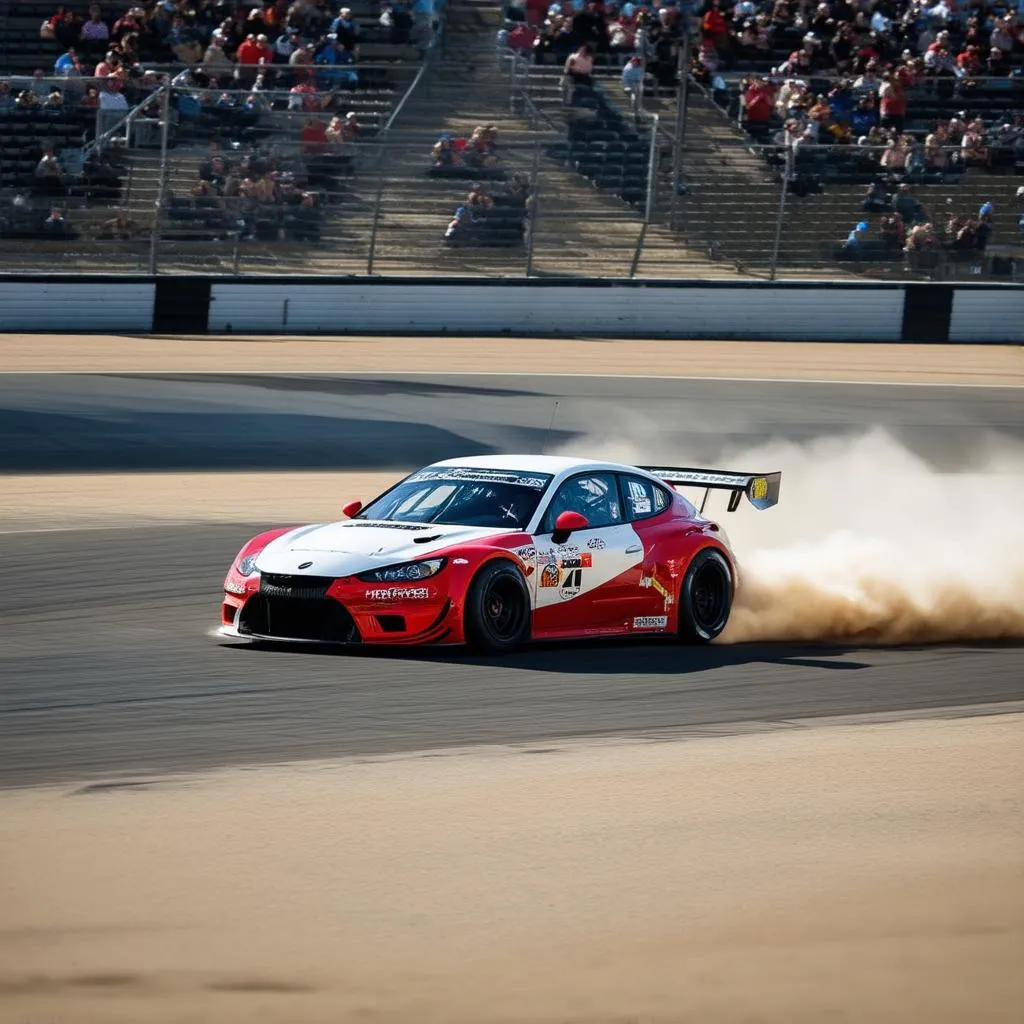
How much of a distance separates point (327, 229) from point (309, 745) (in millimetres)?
19074

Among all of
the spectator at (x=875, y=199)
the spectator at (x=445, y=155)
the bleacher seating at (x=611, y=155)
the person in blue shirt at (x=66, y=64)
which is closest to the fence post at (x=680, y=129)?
the bleacher seating at (x=611, y=155)

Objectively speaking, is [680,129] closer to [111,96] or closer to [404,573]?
[111,96]

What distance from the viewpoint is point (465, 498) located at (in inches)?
420

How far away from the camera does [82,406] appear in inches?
758

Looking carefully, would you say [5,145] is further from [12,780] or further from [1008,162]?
[12,780]

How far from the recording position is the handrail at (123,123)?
2534 cm

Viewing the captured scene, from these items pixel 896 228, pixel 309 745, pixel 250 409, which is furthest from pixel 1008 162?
pixel 309 745

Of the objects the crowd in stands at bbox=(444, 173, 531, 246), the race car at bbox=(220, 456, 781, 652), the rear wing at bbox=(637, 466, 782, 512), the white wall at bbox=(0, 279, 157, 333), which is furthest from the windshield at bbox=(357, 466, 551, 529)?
the crowd in stands at bbox=(444, 173, 531, 246)

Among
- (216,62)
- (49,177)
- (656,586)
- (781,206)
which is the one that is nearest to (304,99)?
(216,62)

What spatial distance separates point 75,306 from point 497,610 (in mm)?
15761

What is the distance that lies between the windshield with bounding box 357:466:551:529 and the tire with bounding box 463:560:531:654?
440 mm

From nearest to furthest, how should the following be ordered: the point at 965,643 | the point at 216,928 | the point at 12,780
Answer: the point at 216,928
the point at 12,780
the point at 965,643

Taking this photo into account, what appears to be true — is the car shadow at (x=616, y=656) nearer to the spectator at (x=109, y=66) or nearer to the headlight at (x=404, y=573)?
the headlight at (x=404, y=573)

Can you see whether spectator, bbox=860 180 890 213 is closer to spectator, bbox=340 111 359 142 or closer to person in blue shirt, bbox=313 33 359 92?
spectator, bbox=340 111 359 142
